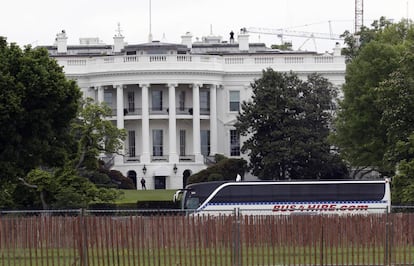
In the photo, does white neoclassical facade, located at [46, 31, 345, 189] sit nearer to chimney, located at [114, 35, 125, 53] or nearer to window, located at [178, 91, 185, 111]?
window, located at [178, 91, 185, 111]

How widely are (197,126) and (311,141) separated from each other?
49.8ft

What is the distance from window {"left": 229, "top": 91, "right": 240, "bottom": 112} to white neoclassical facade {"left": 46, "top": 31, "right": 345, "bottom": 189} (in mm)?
85

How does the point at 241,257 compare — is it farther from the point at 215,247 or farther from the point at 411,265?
the point at 411,265

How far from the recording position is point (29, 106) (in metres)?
49.0

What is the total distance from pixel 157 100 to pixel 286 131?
17.9 metres

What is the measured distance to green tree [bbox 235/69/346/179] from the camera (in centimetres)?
8969

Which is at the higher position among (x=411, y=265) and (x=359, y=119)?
(x=359, y=119)

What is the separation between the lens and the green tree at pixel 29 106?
48.2 metres

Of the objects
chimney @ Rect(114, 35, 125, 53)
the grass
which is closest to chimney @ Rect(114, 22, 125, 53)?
chimney @ Rect(114, 35, 125, 53)

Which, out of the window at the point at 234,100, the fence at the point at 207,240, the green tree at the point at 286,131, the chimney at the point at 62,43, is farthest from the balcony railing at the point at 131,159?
the fence at the point at 207,240

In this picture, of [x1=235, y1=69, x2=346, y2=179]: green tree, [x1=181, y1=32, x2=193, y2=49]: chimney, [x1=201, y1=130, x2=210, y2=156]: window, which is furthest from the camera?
[x1=181, y1=32, x2=193, y2=49]: chimney

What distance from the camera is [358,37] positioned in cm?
9450

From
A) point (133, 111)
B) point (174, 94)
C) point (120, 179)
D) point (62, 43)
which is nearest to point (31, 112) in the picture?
point (120, 179)

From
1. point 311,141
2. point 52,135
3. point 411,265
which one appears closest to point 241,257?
point 411,265
